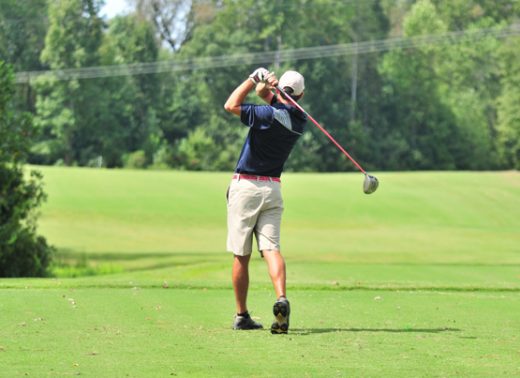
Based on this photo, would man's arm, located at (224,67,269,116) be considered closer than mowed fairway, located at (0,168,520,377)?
No

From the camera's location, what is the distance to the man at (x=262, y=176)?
832cm

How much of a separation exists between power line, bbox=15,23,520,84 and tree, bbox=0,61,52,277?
1844 inches

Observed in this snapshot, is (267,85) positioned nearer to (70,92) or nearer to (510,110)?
(70,92)

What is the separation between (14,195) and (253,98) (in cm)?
4874

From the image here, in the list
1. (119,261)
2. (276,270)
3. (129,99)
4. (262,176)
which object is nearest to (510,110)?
(129,99)

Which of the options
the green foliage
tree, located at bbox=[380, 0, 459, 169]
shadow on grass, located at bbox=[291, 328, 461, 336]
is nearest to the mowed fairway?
shadow on grass, located at bbox=[291, 328, 461, 336]

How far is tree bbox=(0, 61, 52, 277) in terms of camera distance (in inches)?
808

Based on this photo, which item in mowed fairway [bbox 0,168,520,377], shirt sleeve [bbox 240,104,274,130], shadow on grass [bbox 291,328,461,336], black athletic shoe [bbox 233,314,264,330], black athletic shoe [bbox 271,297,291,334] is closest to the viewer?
mowed fairway [bbox 0,168,520,377]

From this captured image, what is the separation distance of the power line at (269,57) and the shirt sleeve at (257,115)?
6022 cm

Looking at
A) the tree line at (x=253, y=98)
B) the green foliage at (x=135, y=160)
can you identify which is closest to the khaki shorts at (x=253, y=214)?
the tree line at (x=253, y=98)

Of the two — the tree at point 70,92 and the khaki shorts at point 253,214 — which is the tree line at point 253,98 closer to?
the tree at point 70,92

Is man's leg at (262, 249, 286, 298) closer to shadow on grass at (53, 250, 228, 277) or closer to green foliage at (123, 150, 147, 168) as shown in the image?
shadow on grass at (53, 250, 228, 277)

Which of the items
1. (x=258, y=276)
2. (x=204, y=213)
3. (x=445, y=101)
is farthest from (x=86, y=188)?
(x=445, y=101)

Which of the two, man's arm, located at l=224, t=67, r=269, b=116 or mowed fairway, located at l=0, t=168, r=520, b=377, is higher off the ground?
man's arm, located at l=224, t=67, r=269, b=116
